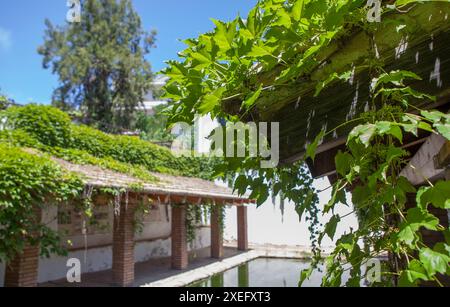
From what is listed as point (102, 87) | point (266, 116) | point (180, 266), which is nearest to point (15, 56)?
point (102, 87)

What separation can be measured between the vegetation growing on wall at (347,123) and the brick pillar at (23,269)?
275 inches

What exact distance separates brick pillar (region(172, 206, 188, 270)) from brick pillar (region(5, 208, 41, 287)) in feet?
20.2

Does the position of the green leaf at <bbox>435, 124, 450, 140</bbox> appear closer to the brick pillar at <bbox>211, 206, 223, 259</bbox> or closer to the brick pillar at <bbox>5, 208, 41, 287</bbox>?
the brick pillar at <bbox>5, 208, 41, 287</bbox>

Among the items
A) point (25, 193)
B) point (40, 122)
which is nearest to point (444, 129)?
point (25, 193)

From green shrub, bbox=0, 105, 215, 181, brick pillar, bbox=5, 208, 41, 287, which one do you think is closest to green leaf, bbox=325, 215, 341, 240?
brick pillar, bbox=5, 208, 41, 287

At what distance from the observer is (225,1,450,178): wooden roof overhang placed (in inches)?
36.8

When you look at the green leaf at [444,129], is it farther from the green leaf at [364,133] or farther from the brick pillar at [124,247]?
the brick pillar at [124,247]

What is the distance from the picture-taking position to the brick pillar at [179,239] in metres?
12.7

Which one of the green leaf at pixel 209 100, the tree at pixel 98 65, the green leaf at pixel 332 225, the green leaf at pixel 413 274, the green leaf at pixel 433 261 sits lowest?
the green leaf at pixel 413 274

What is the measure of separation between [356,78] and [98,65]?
1121 inches

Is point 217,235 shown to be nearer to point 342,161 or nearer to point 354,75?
point 354,75

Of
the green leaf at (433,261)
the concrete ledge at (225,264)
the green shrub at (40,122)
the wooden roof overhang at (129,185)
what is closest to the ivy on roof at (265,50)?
the green leaf at (433,261)

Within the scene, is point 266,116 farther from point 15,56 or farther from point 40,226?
point 15,56
